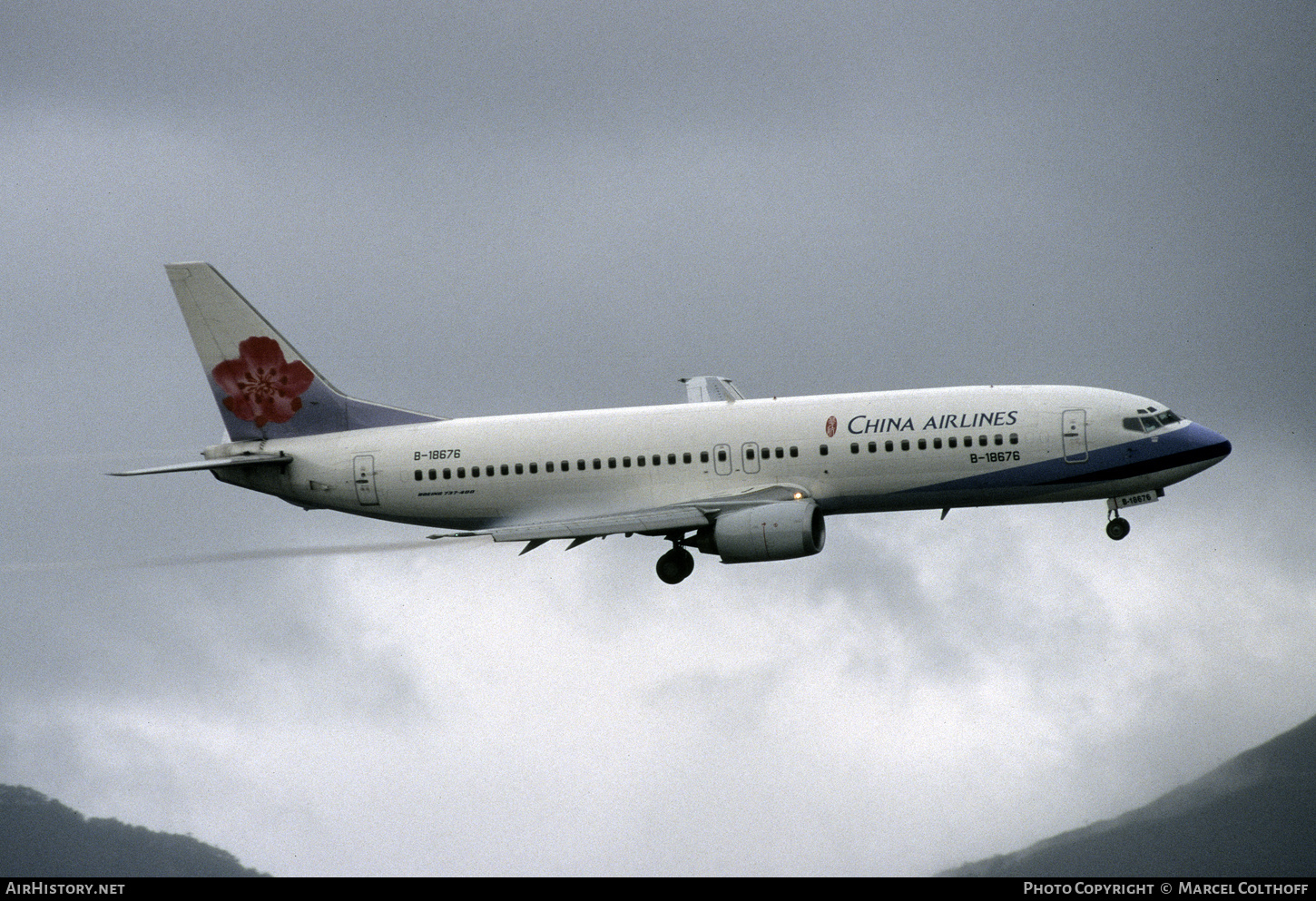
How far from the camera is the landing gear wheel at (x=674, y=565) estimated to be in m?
68.8

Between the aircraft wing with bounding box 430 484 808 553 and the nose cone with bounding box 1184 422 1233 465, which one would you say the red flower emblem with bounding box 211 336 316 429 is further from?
the nose cone with bounding box 1184 422 1233 465

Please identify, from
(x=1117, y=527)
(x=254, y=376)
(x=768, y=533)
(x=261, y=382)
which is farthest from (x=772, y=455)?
(x=254, y=376)

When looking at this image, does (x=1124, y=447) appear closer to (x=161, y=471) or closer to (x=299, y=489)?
(x=299, y=489)

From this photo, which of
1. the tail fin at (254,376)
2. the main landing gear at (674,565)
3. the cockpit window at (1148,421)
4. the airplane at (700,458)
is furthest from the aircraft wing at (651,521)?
the cockpit window at (1148,421)

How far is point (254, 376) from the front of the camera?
7219 centimetres

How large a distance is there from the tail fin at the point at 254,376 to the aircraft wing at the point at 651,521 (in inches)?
418

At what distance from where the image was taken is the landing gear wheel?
226ft

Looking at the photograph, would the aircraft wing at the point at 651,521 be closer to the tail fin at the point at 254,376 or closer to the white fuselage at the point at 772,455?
the white fuselage at the point at 772,455

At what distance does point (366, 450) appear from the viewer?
69938 mm

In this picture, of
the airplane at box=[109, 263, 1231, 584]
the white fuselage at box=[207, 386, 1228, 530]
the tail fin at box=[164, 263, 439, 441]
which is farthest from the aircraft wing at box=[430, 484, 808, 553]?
the tail fin at box=[164, 263, 439, 441]

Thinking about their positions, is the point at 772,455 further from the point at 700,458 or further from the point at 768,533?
the point at 768,533

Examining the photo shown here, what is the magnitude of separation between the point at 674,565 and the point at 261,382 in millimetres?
20414

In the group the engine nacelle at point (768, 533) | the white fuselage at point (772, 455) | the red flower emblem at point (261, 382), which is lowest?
the engine nacelle at point (768, 533)
